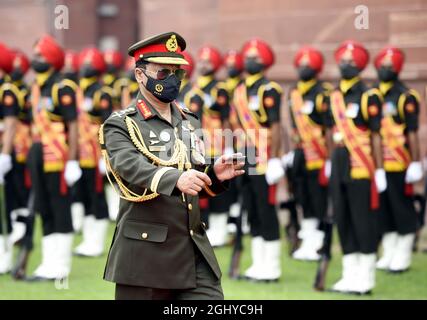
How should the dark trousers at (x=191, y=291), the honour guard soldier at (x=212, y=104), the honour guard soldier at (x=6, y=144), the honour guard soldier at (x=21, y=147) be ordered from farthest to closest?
the honour guard soldier at (x=212, y=104) → the honour guard soldier at (x=21, y=147) → the honour guard soldier at (x=6, y=144) → the dark trousers at (x=191, y=291)

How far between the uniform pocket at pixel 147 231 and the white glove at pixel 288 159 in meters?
6.43

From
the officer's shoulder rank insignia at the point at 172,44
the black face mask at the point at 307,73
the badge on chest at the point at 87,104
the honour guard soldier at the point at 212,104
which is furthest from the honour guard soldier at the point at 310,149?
the officer's shoulder rank insignia at the point at 172,44

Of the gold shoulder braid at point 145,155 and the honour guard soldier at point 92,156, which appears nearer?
the gold shoulder braid at point 145,155

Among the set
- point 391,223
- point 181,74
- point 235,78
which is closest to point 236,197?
point 235,78

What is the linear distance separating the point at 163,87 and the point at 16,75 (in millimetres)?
5669

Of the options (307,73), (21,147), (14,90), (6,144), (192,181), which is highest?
(307,73)

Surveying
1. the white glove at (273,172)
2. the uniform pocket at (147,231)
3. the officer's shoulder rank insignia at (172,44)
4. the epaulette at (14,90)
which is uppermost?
the officer's shoulder rank insignia at (172,44)

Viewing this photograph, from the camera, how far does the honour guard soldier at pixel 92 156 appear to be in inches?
472

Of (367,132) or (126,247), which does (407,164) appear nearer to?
(367,132)

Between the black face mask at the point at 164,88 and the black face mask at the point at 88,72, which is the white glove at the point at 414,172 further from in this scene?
the black face mask at the point at 164,88

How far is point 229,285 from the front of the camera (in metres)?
10.0

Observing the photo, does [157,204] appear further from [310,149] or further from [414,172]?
[310,149]

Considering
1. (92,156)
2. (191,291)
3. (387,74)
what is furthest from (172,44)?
(92,156)

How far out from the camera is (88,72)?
1236 cm
